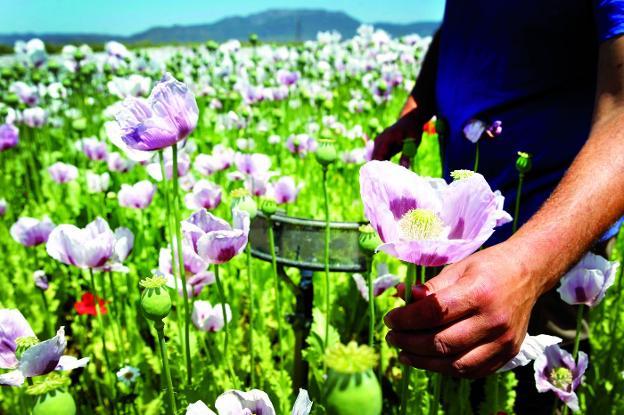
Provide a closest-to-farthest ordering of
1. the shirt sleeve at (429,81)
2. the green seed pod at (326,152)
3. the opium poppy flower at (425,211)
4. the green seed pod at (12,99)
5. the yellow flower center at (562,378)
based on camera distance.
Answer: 1. the opium poppy flower at (425,211)
2. the yellow flower center at (562,378)
3. the green seed pod at (326,152)
4. the shirt sleeve at (429,81)
5. the green seed pod at (12,99)

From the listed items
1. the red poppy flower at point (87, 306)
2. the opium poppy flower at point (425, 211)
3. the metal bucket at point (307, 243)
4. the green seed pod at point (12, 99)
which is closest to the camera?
the opium poppy flower at point (425, 211)

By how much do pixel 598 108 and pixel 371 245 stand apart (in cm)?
37

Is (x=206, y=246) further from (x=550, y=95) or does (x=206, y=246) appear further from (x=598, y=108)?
(x=550, y=95)

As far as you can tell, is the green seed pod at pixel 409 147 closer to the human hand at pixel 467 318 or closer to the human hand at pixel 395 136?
the human hand at pixel 395 136

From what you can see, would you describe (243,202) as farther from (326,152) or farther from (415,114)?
(415,114)

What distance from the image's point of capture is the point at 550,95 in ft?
3.91

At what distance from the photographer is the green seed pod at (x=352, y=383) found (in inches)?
14.8

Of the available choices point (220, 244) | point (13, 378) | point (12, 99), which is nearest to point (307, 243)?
point (220, 244)

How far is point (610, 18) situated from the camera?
860 mm

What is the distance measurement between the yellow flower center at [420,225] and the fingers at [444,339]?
9cm

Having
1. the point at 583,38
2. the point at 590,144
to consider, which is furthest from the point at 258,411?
the point at 583,38

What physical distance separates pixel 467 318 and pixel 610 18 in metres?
0.58

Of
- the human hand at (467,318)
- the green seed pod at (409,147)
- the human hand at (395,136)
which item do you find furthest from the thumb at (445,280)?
the human hand at (395,136)

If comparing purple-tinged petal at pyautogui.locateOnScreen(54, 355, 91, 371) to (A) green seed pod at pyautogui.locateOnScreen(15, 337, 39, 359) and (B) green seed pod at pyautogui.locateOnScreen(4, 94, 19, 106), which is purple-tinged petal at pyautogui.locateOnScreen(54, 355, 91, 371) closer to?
(A) green seed pod at pyautogui.locateOnScreen(15, 337, 39, 359)
